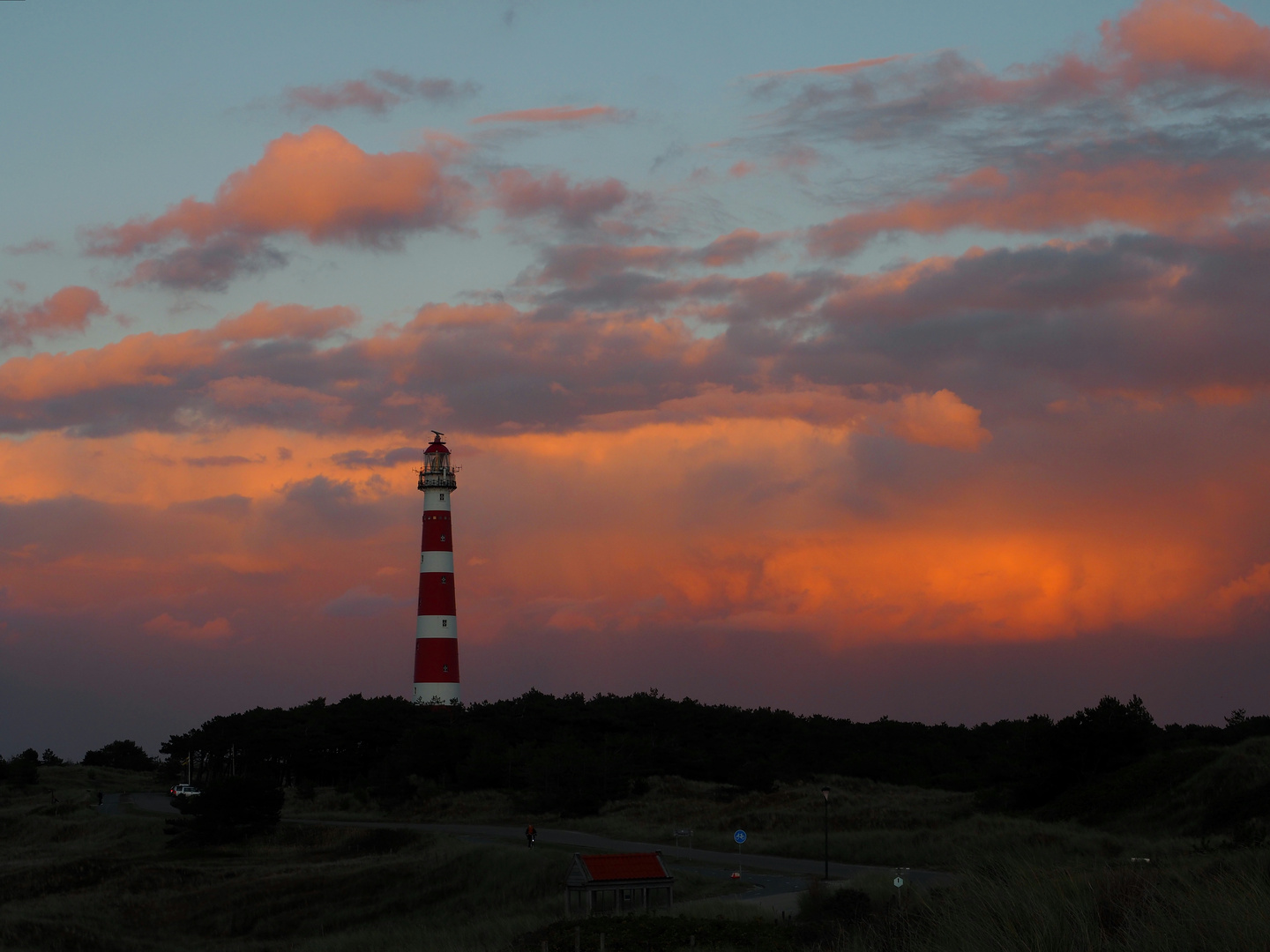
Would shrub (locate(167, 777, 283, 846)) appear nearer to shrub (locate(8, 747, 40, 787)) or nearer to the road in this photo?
the road

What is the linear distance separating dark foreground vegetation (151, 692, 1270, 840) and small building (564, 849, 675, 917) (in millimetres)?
23189

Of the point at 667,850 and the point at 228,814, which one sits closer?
the point at 667,850

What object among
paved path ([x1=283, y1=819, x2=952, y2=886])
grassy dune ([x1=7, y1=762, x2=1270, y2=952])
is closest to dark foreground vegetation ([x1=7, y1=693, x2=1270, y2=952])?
grassy dune ([x1=7, y1=762, x2=1270, y2=952])

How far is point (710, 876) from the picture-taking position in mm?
40969

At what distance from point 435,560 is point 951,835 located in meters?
44.4

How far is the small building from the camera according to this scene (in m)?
34.3

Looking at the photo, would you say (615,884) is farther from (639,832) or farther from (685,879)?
(639,832)

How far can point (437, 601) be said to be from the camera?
80750 mm

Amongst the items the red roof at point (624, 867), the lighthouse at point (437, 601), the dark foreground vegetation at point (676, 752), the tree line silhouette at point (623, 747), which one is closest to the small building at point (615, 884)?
the red roof at point (624, 867)

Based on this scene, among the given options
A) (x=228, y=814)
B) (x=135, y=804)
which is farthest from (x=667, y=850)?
(x=135, y=804)

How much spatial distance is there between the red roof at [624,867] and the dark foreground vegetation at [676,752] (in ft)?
75.6

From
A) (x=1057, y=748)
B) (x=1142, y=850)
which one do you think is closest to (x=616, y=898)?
(x=1142, y=850)

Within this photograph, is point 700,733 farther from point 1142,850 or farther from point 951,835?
point 1142,850

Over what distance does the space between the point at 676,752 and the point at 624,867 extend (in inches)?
2149
